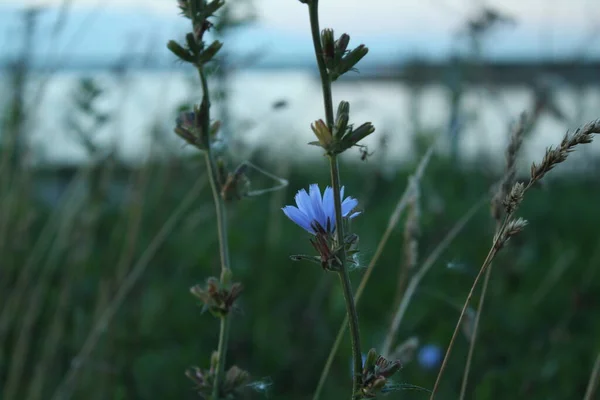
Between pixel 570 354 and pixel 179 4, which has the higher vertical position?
Answer: pixel 179 4

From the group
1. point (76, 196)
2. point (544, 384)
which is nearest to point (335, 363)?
point (544, 384)

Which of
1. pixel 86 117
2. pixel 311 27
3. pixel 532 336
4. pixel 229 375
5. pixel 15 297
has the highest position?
pixel 311 27

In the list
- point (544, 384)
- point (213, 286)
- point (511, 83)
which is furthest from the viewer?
point (511, 83)

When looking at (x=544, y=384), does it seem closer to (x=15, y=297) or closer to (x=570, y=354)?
(x=570, y=354)

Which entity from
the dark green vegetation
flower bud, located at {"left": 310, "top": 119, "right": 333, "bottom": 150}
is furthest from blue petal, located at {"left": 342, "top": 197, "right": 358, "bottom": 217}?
the dark green vegetation

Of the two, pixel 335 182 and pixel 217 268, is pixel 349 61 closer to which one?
pixel 335 182

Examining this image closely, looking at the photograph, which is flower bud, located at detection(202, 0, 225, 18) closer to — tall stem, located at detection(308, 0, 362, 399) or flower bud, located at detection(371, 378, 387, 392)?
tall stem, located at detection(308, 0, 362, 399)

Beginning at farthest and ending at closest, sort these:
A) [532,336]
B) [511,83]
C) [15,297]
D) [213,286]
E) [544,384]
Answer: [511,83], [532,336], [544,384], [15,297], [213,286]

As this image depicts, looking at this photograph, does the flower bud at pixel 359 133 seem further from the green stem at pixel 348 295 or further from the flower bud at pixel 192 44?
the flower bud at pixel 192 44

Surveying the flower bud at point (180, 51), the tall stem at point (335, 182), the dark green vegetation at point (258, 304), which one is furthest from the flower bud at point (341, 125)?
the dark green vegetation at point (258, 304)
